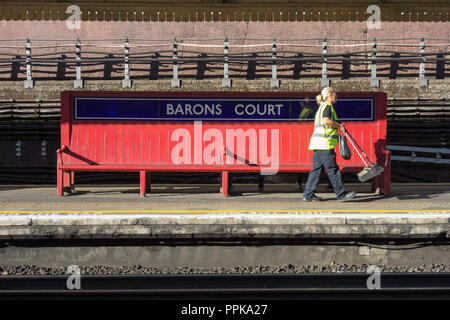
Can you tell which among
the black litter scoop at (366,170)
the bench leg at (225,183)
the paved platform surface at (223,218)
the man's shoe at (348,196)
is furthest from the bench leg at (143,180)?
the black litter scoop at (366,170)

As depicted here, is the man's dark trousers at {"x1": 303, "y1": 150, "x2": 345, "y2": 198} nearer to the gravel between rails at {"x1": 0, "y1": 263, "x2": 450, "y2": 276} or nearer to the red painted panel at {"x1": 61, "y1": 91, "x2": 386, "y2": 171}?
the red painted panel at {"x1": 61, "y1": 91, "x2": 386, "y2": 171}

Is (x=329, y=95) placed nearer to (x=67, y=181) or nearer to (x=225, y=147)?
(x=225, y=147)

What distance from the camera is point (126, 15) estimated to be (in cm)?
1755

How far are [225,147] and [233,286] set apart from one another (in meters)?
3.53

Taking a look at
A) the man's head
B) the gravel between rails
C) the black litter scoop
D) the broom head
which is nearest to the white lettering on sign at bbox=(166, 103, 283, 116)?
the man's head

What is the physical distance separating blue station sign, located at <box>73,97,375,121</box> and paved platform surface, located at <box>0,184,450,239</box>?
142 centimetres

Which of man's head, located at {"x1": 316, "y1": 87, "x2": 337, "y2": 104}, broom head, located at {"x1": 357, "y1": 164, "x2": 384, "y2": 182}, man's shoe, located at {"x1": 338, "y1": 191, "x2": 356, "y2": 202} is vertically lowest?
man's shoe, located at {"x1": 338, "y1": 191, "x2": 356, "y2": 202}

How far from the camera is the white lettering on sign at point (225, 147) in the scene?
8.95m

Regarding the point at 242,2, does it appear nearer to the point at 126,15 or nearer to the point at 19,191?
the point at 126,15

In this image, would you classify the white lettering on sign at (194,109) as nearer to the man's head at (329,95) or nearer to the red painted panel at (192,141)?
the red painted panel at (192,141)

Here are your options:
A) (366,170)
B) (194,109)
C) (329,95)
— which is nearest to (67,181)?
(194,109)

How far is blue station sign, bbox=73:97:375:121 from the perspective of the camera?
8.98 metres

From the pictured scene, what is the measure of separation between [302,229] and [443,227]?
1.79m
